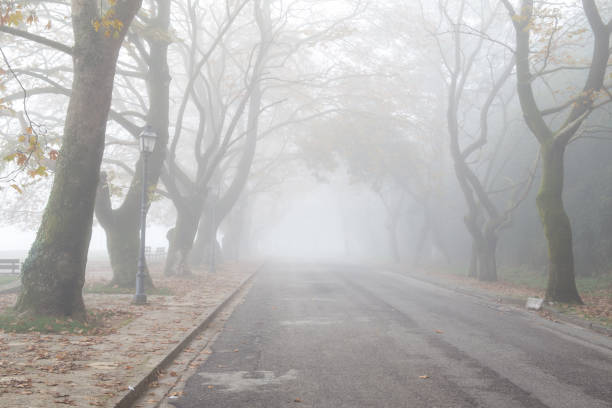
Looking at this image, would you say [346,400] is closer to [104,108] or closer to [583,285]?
[104,108]

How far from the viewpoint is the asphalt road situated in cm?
555

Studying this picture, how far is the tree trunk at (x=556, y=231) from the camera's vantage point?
13.6 meters

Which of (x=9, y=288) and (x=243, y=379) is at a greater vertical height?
(x=9, y=288)

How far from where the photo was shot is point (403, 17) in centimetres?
2259

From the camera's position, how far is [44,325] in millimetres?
8648

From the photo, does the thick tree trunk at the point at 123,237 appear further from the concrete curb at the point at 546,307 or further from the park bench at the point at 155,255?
the park bench at the point at 155,255

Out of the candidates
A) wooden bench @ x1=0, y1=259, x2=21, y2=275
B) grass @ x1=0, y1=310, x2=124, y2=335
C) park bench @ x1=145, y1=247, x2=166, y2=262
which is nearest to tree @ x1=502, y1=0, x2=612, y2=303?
grass @ x1=0, y1=310, x2=124, y2=335

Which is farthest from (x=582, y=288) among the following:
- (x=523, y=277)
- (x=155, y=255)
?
(x=155, y=255)

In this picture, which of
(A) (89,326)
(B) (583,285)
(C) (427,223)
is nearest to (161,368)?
(A) (89,326)

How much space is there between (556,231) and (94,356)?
11.8 meters

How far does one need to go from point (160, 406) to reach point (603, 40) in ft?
44.9

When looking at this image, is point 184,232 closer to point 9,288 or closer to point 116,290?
point 116,290

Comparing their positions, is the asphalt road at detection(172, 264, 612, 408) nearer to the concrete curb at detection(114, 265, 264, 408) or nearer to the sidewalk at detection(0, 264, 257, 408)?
the concrete curb at detection(114, 265, 264, 408)

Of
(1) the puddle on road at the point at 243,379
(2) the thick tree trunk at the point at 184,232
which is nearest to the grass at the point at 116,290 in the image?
(2) the thick tree trunk at the point at 184,232
